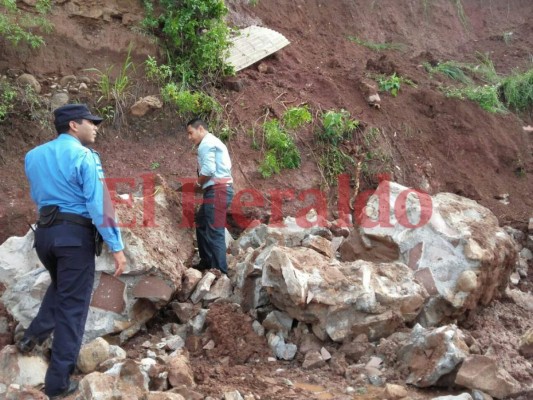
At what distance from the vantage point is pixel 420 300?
202 inches

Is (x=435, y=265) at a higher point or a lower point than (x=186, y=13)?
lower

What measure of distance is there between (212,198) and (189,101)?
2.13 m

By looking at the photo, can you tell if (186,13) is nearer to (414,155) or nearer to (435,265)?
(414,155)

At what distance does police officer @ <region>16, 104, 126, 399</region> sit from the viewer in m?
4.14

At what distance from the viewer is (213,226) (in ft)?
20.3

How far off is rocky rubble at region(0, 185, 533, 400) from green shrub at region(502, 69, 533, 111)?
17.4 ft

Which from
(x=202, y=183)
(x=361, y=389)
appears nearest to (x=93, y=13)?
(x=202, y=183)

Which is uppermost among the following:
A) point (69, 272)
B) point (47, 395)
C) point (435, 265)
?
point (69, 272)

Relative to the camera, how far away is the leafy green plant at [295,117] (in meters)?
8.52

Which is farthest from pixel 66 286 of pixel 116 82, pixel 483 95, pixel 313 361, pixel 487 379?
pixel 483 95

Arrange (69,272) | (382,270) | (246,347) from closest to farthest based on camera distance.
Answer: (69,272), (246,347), (382,270)

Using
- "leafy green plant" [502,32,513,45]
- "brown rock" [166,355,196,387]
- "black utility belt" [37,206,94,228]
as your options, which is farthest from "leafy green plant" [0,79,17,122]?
"leafy green plant" [502,32,513,45]

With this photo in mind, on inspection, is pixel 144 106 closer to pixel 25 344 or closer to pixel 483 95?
pixel 25 344

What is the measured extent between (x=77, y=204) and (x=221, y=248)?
85.8 inches
